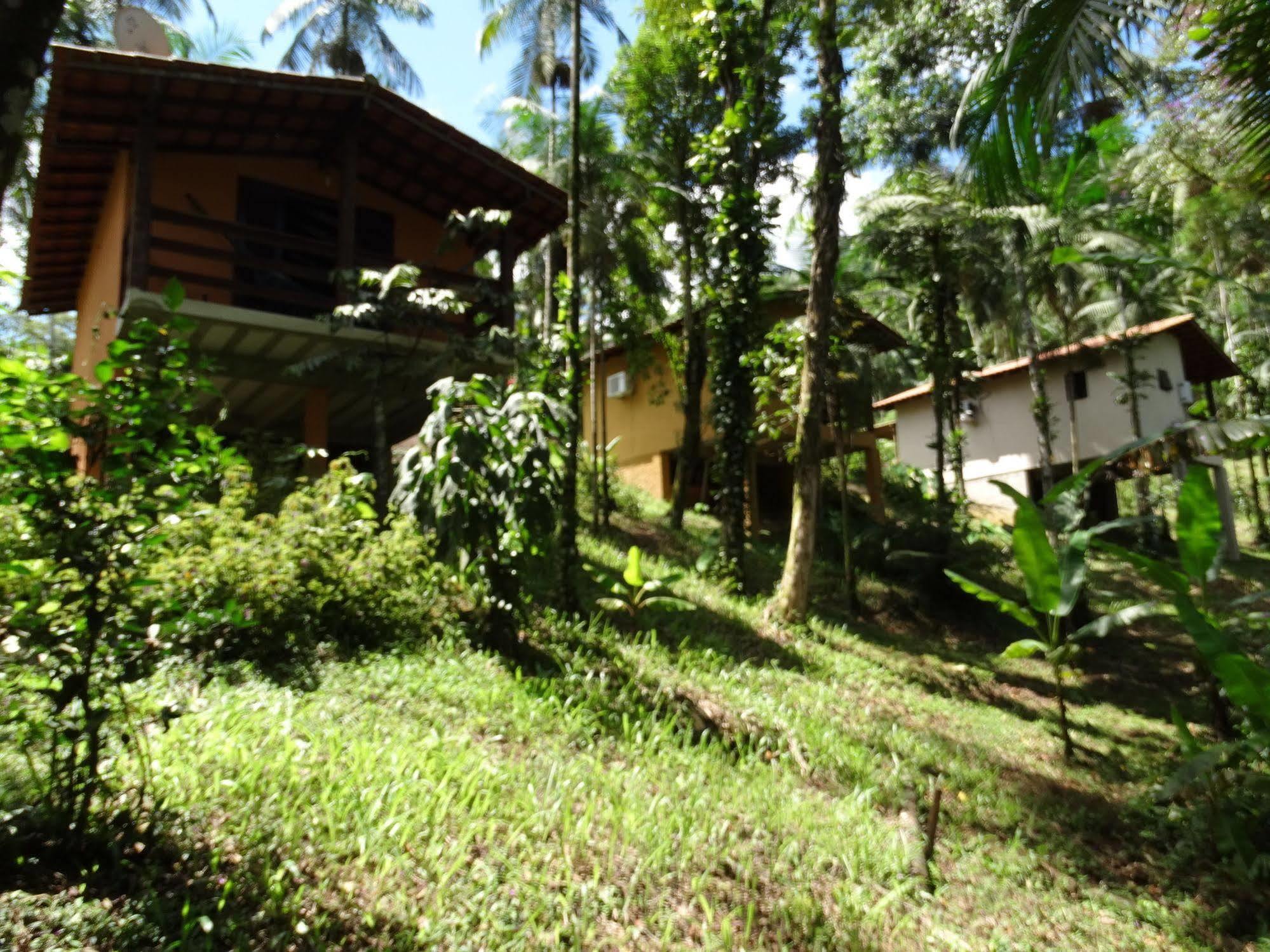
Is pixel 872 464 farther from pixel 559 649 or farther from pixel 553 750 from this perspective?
pixel 553 750

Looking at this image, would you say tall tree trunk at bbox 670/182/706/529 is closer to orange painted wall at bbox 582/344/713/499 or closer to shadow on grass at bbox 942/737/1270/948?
orange painted wall at bbox 582/344/713/499

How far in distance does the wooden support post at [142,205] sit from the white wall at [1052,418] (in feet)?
53.7

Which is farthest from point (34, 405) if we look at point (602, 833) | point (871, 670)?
point (871, 670)

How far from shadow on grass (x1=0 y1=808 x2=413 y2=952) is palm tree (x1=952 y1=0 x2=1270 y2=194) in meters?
5.38

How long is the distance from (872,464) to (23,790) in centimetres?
1794

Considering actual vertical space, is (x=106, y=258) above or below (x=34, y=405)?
above

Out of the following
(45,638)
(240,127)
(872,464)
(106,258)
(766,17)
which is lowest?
(45,638)

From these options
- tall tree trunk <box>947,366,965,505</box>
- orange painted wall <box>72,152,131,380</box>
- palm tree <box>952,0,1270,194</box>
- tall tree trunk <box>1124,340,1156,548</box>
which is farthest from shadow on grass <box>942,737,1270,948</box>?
tall tree trunk <box>1124,340,1156,548</box>

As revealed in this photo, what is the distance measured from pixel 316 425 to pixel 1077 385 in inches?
775

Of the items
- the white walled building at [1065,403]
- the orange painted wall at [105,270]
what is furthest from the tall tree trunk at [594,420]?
the white walled building at [1065,403]

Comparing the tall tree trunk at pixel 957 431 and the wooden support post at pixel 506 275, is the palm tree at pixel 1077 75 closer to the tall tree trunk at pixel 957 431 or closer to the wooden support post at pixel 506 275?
the wooden support post at pixel 506 275

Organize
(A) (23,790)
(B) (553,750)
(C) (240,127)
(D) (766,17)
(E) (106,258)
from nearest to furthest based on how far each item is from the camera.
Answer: (A) (23,790) → (B) (553,750) → (C) (240,127) → (E) (106,258) → (D) (766,17)

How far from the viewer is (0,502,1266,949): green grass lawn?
3133 mm

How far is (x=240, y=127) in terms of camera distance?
412 inches
